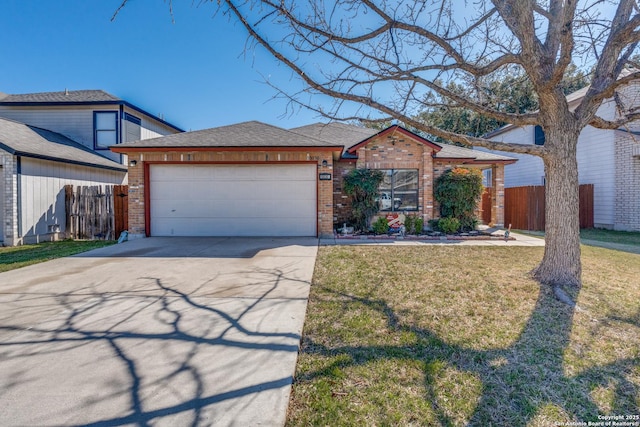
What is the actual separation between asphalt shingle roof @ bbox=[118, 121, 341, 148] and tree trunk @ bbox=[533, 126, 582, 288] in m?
5.81

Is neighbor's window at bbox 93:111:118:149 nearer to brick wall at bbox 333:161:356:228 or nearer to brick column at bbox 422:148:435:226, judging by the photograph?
brick wall at bbox 333:161:356:228

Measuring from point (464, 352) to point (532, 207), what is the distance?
1258cm

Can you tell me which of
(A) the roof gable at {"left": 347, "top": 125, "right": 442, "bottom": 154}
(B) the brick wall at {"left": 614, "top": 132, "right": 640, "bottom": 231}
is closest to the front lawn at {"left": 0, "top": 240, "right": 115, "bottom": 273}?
(A) the roof gable at {"left": 347, "top": 125, "right": 442, "bottom": 154}

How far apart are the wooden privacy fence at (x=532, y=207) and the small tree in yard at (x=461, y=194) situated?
377cm

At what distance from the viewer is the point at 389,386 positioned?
2262mm

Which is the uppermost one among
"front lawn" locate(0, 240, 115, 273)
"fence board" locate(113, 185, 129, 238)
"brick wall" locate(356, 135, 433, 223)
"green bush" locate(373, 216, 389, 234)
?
"brick wall" locate(356, 135, 433, 223)

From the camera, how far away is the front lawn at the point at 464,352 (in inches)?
80.4

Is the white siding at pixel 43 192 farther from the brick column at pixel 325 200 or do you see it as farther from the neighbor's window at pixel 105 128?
the brick column at pixel 325 200

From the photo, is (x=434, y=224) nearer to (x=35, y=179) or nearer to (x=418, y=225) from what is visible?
(x=418, y=225)

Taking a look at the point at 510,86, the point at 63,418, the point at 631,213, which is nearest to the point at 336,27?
the point at 510,86

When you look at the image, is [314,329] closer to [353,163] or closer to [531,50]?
[531,50]

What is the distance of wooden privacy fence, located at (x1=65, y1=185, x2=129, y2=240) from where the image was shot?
401 inches

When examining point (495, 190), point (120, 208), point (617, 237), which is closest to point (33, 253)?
point (120, 208)

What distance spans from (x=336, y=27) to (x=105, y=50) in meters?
10.7
